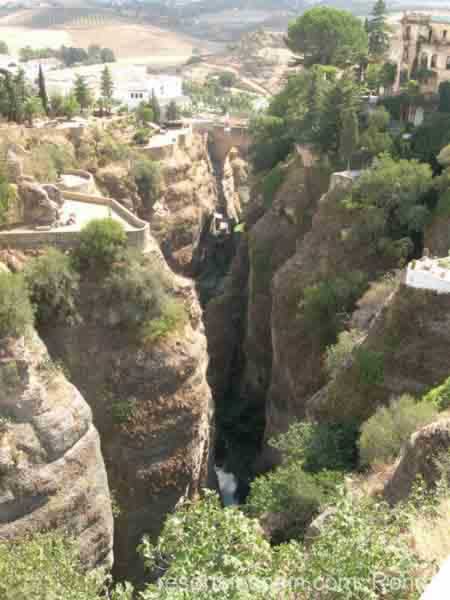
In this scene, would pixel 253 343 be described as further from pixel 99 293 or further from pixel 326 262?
pixel 99 293

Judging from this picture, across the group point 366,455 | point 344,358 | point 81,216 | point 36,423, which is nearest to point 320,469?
point 366,455

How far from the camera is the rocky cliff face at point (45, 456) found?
19.0 metres

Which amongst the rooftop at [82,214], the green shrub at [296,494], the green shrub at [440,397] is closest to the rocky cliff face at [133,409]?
the rooftop at [82,214]

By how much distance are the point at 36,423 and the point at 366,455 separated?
31.8 ft

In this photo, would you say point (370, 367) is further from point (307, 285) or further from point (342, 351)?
point (307, 285)

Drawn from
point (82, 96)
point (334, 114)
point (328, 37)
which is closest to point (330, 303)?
point (334, 114)

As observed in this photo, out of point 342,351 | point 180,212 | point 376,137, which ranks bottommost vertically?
point 180,212

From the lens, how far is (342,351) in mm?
23594

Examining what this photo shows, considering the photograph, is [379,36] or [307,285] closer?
[307,285]

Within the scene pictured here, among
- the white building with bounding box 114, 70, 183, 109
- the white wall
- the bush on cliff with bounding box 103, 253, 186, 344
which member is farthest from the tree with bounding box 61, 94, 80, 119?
the white wall

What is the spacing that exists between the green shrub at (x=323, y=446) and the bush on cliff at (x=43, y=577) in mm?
7768

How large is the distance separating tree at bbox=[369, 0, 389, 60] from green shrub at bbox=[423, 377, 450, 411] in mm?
36057

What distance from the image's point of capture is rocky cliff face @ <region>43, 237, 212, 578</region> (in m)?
23.3

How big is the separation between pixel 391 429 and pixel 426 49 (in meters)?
29.8
